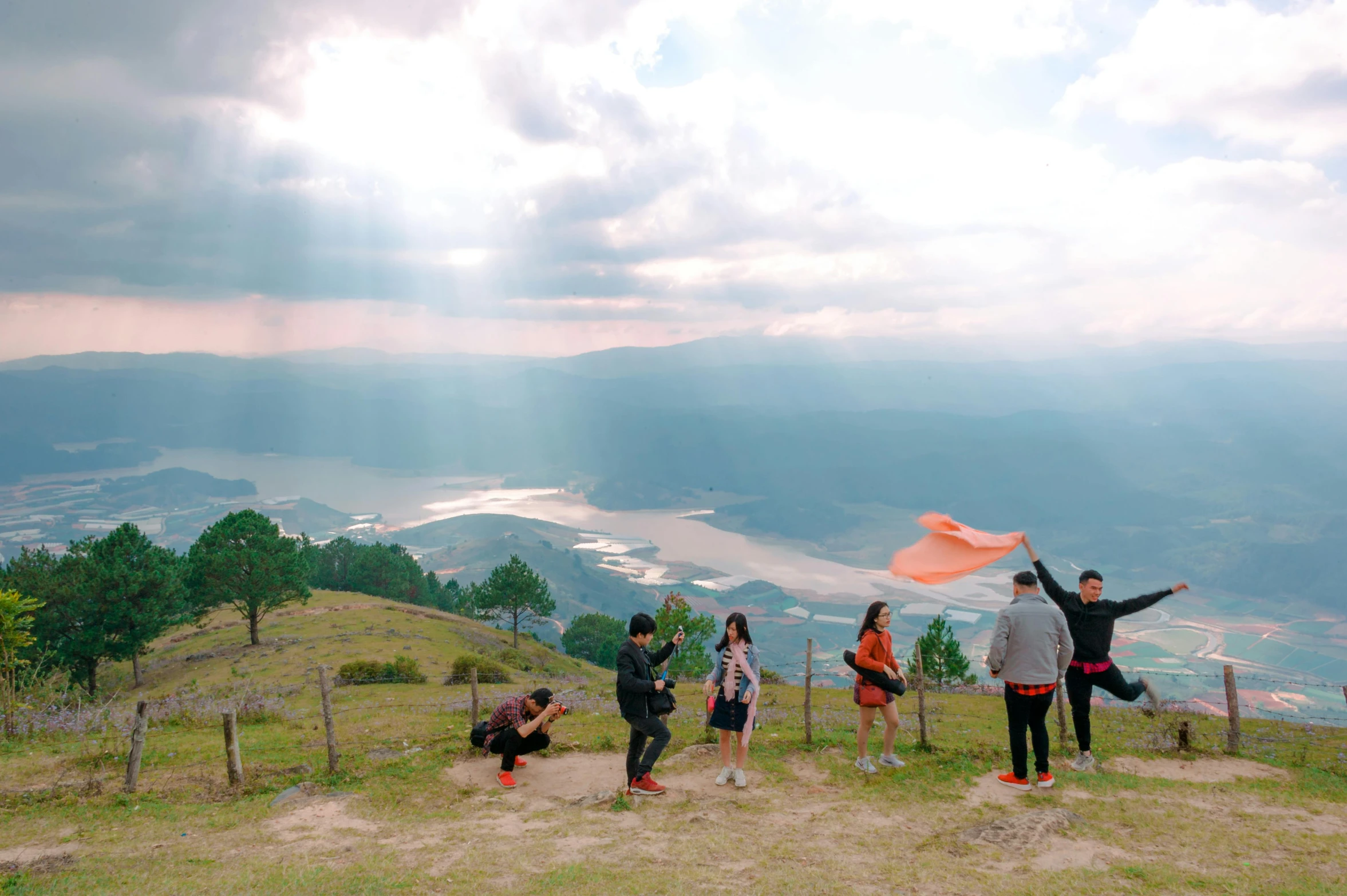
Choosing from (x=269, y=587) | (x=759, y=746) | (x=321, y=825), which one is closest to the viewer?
(x=321, y=825)

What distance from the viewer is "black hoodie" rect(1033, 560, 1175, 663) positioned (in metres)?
9.30

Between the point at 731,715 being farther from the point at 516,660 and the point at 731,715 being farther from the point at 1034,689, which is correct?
the point at 516,660

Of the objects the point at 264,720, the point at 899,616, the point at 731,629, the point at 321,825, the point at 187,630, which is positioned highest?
the point at 731,629

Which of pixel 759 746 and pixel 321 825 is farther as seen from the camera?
pixel 759 746

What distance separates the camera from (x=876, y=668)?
9055 millimetres

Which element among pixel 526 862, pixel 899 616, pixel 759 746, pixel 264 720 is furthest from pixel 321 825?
pixel 899 616

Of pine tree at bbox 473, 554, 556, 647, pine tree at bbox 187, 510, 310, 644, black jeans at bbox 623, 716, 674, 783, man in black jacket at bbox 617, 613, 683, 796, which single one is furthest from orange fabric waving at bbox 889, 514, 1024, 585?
pine tree at bbox 473, 554, 556, 647

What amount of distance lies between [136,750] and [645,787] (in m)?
7.01

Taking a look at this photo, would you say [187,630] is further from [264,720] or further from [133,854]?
[133,854]

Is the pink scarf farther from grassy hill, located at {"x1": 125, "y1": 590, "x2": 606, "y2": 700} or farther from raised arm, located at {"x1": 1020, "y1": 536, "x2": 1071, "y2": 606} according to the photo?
grassy hill, located at {"x1": 125, "y1": 590, "x2": 606, "y2": 700}

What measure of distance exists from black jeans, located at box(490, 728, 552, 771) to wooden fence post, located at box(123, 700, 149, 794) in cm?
467

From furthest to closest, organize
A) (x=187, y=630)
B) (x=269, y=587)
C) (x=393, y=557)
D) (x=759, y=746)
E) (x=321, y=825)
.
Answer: (x=393, y=557) → (x=187, y=630) → (x=269, y=587) → (x=759, y=746) → (x=321, y=825)

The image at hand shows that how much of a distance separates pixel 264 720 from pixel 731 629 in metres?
12.9

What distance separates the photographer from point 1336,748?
13.5m
